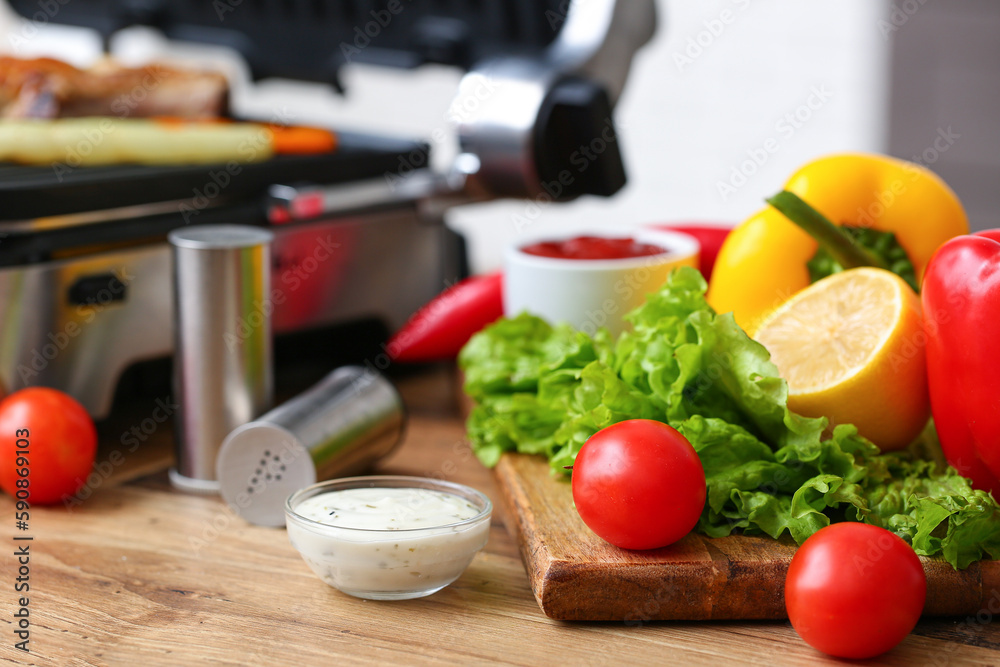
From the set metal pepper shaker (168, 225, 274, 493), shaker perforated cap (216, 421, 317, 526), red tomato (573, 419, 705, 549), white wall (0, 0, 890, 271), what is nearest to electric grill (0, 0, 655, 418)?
metal pepper shaker (168, 225, 274, 493)

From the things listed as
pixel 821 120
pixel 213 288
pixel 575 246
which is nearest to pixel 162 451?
pixel 213 288

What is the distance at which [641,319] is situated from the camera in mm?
932

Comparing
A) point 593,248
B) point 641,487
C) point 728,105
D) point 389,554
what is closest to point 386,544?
point 389,554

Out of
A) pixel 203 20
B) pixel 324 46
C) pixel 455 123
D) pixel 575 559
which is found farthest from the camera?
pixel 203 20

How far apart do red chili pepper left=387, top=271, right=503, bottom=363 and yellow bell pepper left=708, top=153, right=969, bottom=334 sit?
14.2 inches

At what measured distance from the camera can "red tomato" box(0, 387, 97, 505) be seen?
903 mm

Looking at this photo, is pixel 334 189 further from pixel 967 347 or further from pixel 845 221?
pixel 967 347

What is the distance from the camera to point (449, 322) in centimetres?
126

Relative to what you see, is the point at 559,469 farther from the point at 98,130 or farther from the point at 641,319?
the point at 98,130

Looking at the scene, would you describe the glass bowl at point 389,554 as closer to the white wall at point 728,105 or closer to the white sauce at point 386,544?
the white sauce at point 386,544

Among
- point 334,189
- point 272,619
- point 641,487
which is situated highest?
point 334,189

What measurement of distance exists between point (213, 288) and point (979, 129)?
1.88 metres

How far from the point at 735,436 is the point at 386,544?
11.1 inches

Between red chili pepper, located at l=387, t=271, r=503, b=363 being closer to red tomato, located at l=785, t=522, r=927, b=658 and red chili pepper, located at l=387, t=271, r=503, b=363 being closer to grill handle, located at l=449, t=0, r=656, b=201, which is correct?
grill handle, located at l=449, t=0, r=656, b=201
